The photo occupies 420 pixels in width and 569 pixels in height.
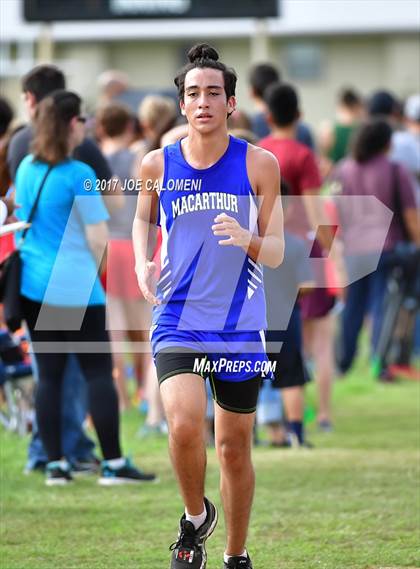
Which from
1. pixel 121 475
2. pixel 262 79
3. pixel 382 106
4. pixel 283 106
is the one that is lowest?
pixel 121 475

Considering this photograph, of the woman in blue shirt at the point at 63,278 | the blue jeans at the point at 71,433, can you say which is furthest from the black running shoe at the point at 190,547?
the blue jeans at the point at 71,433

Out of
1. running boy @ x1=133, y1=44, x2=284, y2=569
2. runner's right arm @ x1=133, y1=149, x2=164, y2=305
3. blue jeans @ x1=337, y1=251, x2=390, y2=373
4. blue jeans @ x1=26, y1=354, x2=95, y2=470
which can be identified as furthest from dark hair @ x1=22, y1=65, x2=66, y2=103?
blue jeans @ x1=337, y1=251, x2=390, y2=373

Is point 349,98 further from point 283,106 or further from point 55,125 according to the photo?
point 55,125

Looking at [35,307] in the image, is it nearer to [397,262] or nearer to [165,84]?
[397,262]

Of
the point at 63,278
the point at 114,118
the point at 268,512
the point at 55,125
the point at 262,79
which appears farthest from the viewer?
the point at 262,79

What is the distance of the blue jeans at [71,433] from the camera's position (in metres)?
8.24

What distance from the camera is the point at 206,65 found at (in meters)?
5.46

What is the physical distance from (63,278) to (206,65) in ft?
7.65

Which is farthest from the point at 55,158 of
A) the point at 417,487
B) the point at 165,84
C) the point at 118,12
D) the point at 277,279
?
the point at 165,84

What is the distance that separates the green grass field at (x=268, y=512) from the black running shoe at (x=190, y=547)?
51cm

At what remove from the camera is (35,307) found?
7562 mm

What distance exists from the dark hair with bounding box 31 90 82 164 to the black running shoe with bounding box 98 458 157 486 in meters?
1.77

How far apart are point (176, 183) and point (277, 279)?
3.28 m

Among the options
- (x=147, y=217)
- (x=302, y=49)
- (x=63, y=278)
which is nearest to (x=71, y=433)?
(x=63, y=278)
